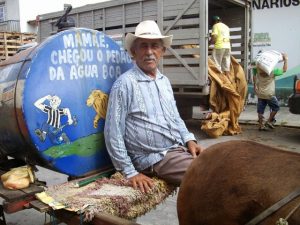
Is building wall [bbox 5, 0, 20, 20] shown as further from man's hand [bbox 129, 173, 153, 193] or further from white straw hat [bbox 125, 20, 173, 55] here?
man's hand [bbox 129, 173, 153, 193]

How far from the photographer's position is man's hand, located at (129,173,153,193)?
234 centimetres

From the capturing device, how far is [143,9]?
7.23 metres

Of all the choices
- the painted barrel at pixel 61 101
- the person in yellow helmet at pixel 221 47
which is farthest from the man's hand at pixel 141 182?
the person in yellow helmet at pixel 221 47

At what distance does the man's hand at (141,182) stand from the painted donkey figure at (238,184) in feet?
1.91

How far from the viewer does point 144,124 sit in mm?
2533

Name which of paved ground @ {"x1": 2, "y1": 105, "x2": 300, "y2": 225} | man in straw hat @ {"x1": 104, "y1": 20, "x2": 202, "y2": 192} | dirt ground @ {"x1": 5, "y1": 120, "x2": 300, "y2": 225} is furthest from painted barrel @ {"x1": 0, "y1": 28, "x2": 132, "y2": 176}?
paved ground @ {"x1": 2, "y1": 105, "x2": 300, "y2": 225}

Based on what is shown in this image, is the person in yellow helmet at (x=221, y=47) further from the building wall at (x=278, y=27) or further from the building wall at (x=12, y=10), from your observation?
the building wall at (x=12, y=10)

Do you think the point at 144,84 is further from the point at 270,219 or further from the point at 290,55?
the point at 290,55

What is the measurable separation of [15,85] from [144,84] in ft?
2.73

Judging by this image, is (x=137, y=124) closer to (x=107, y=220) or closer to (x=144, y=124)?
(x=144, y=124)

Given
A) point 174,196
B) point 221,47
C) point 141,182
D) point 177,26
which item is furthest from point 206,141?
point 141,182

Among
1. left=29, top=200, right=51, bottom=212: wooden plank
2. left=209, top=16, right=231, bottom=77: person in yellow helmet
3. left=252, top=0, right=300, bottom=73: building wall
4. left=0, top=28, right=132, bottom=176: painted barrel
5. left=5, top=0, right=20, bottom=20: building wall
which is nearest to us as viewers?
left=29, top=200, right=51, bottom=212: wooden plank

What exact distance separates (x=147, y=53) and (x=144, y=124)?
19.4 inches

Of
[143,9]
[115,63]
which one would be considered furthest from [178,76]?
[115,63]
